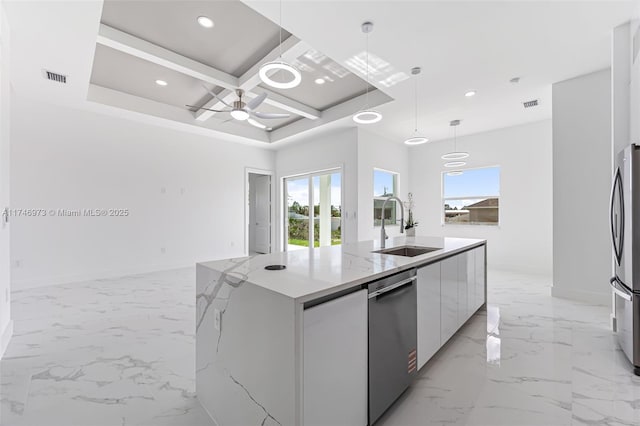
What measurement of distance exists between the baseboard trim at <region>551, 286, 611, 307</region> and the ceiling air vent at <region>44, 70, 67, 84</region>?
23.8 feet

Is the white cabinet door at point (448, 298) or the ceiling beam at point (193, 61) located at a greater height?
the ceiling beam at point (193, 61)

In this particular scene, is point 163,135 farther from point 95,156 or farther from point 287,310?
point 287,310

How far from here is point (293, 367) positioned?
1095 millimetres

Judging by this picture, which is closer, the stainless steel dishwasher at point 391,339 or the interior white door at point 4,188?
the stainless steel dishwasher at point 391,339

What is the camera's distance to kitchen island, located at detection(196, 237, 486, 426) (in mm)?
1132

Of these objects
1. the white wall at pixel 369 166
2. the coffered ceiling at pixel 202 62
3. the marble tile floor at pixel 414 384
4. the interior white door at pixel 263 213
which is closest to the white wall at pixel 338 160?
the white wall at pixel 369 166

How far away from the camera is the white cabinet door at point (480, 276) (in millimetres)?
3039

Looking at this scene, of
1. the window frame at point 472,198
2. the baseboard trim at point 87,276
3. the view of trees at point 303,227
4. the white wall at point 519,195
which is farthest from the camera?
the view of trees at point 303,227

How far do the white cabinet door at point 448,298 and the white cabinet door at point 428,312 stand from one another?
0.09m

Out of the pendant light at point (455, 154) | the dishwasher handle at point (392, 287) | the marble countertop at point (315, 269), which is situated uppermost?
the pendant light at point (455, 154)

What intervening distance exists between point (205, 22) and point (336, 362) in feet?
11.8

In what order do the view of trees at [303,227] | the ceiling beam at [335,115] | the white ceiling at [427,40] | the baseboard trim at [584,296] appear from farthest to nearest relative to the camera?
1. the view of trees at [303,227]
2. the ceiling beam at [335,115]
3. the baseboard trim at [584,296]
4. the white ceiling at [427,40]

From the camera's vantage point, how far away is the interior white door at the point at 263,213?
7934mm

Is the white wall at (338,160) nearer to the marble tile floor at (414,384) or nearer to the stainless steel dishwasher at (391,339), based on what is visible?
the marble tile floor at (414,384)
